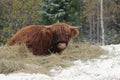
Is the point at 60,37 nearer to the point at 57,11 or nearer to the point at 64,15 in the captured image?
the point at 57,11

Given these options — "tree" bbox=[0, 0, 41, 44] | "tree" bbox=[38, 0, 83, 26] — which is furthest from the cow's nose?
"tree" bbox=[0, 0, 41, 44]

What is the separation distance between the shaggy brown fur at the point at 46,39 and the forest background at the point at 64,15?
1421 cm

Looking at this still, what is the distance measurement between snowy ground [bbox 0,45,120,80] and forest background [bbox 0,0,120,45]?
1663cm

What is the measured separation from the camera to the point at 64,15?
88.0 ft

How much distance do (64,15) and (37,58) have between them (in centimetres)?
1827

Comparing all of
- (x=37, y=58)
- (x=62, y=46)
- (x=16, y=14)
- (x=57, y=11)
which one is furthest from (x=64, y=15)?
(x=37, y=58)

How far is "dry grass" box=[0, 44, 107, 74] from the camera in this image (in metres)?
7.18

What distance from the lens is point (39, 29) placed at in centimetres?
1062

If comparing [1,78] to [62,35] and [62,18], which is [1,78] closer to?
[62,35]

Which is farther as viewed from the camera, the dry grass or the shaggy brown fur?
the shaggy brown fur

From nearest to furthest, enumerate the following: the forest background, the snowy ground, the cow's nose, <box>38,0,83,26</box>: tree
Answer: the snowy ground
the cow's nose
<box>38,0,83,26</box>: tree
the forest background

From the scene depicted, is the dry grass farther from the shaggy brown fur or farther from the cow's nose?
the shaggy brown fur

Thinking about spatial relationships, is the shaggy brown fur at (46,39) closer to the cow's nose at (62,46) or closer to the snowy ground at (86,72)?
the cow's nose at (62,46)

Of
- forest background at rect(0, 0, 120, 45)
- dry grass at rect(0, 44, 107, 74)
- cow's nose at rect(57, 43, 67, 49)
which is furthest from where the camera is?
forest background at rect(0, 0, 120, 45)
